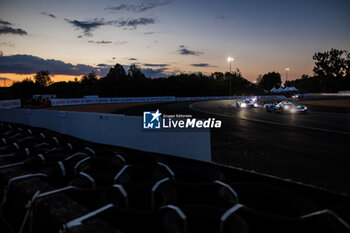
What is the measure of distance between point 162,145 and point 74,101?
39.4 metres

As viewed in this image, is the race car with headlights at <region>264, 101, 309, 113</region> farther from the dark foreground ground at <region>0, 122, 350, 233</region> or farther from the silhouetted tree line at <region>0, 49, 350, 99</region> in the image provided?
the silhouetted tree line at <region>0, 49, 350, 99</region>

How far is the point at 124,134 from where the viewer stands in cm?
736

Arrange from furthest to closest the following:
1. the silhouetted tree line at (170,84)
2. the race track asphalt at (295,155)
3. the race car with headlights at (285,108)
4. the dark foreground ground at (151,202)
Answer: the silhouetted tree line at (170,84) < the race car with headlights at (285,108) < the race track asphalt at (295,155) < the dark foreground ground at (151,202)

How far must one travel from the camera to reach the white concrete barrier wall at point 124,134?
549 centimetres

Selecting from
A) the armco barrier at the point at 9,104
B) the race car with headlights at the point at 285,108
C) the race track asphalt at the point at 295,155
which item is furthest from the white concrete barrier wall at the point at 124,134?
the armco barrier at the point at 9,104

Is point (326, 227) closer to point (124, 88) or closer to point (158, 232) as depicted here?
point (158, 232)

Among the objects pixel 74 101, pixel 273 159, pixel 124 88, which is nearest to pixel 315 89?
pixel 124 88

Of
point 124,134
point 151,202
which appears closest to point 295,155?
point 151,202
